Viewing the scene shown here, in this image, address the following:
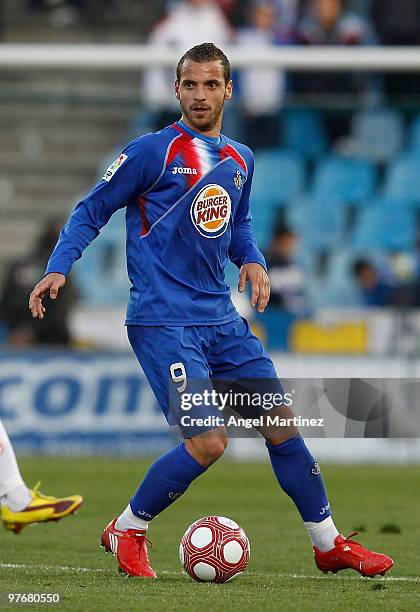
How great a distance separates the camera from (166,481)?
630 cm

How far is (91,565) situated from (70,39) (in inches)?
529

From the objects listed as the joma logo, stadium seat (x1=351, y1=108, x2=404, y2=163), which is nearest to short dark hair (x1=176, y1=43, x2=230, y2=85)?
the joma logo

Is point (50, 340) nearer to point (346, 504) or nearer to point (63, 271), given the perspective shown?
point (346, 504)

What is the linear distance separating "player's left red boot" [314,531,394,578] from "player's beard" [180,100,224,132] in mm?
1971

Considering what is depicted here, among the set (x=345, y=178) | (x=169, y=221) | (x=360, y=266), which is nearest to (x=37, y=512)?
(x=169, y=221)

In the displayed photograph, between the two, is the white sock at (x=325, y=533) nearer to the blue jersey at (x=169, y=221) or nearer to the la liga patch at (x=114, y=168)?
the blue jersey at (x=169, y=221)

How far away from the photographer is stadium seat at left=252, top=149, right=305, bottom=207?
15438mm

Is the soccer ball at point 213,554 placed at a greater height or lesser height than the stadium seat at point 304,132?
lesser

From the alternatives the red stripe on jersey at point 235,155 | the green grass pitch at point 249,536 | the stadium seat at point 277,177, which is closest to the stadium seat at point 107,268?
the stadium seat at point 277,177

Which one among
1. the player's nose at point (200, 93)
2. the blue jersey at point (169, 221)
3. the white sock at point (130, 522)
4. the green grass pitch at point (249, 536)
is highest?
the player's nose at point (200, 93)

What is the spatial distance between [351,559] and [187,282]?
4.80ft

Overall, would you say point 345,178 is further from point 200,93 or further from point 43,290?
point 43,290

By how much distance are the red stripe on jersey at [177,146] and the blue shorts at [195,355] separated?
0.76 meters

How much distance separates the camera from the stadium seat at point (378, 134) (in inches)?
617
